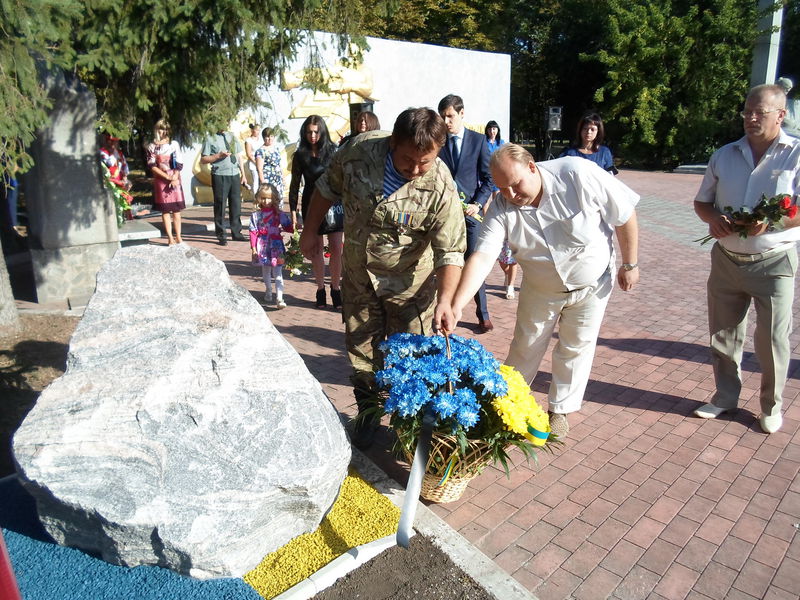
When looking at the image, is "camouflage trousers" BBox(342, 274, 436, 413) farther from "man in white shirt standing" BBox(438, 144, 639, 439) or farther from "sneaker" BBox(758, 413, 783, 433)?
"sneaker" BBox(758, 413, 783, 433)

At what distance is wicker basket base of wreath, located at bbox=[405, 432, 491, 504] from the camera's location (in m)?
3.12

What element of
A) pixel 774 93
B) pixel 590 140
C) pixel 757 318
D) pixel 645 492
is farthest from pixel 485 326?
pixel 774 93

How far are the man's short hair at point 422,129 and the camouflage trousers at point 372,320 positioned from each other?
894 millimetres

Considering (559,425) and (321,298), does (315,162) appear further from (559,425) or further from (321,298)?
(559,425)

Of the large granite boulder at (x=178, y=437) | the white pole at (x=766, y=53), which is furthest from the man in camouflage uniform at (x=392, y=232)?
the white pole at (x=766, y=53)

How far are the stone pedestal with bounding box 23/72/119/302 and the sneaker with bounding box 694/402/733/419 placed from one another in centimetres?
579

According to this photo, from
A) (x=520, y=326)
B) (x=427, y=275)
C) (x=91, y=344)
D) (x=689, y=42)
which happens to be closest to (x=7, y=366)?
(x=91, y=344)

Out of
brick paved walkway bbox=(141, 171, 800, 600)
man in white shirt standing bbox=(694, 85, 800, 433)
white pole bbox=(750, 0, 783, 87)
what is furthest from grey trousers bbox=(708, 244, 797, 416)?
white pole bbox=(750, 0, 783, 87)

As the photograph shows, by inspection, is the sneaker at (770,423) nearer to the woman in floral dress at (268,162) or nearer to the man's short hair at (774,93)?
the man's short hair at (774,93)

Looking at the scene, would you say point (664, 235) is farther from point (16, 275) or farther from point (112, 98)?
point (16, 275)

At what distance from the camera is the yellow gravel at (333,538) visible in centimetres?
284

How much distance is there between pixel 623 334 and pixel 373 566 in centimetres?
392

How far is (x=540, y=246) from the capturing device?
3.53 meters

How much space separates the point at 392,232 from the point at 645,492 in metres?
1.97
